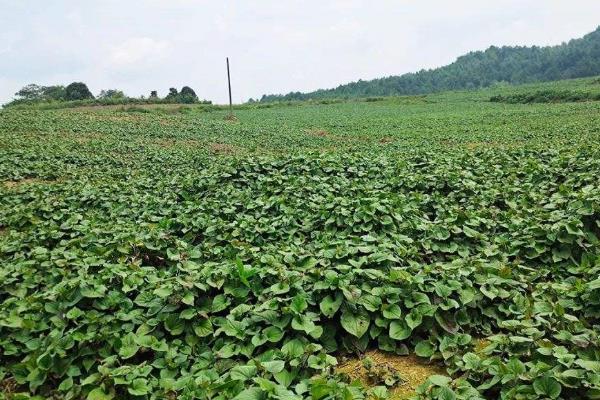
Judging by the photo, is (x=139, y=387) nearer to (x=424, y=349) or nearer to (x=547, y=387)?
(x=424, y=349)

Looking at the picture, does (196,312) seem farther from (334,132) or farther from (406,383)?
(334,132)

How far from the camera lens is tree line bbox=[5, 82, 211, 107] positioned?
6177cm

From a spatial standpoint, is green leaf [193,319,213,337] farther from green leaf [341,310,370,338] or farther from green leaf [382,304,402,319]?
green leaf [382,304,402,319]

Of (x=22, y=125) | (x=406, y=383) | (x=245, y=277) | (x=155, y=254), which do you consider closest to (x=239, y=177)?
(x=155, y=254)

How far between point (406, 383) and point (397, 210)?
3191 millimetres

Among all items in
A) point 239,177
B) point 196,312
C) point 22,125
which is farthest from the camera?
point 22,125

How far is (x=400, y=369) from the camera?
3623mm

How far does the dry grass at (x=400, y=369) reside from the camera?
3.38 meters

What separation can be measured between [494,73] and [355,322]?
186 meters

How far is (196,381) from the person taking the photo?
3.24 metres

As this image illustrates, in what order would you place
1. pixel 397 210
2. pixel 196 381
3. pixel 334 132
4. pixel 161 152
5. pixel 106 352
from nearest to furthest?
1. pixel 196 381
2. pixel 106 352
3. pixel 397 210
4. pixel 161 152
5. pixel 334 132

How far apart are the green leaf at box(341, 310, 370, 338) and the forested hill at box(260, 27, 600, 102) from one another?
Result: 152 metres

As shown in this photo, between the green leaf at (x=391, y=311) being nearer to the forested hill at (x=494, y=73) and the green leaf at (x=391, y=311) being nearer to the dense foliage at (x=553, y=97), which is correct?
the dense foliage at (x=553, y=97)

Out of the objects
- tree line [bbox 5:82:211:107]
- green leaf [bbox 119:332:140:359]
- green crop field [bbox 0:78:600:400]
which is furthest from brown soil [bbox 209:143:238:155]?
tree line [bbox 5:82:211:107]
